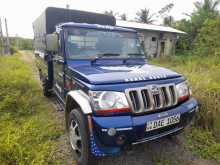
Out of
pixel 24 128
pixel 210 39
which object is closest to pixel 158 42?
pixel 210 39

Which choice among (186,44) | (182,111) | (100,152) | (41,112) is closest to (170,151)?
(182,111)

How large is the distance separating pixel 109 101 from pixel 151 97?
0.54m

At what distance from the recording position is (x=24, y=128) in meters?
3.31

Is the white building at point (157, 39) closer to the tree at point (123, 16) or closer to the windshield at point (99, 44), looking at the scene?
the windshield at point (99, 44)

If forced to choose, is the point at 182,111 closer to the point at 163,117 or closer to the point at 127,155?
the point at 163,117

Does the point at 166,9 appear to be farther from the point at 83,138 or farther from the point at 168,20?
the point at 83,138

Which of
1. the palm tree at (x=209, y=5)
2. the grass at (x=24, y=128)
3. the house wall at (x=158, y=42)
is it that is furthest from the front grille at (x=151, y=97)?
the palm tree at (x=209, y=5)

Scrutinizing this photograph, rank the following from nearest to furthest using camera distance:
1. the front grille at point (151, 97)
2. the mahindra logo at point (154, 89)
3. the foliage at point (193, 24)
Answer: the front grille at point (151, 97) → the mahindra logo at point (154, 89) → the foliage at point (193, 24)

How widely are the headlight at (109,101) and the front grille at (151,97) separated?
0.08 meters

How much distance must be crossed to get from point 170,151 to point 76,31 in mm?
2637

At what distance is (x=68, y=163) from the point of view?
2672 millimetres

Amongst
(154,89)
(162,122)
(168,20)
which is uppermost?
(168,20)

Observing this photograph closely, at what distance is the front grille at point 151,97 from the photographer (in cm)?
211

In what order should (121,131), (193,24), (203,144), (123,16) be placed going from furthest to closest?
(123,16), (193,24), (203,144), (121,131)
